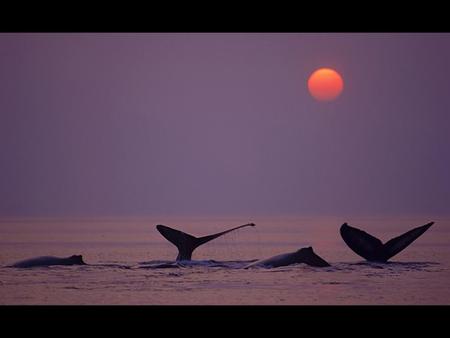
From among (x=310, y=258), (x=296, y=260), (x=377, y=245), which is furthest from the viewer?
(x=377, y=245)

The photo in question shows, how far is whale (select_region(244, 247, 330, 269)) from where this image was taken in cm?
2322

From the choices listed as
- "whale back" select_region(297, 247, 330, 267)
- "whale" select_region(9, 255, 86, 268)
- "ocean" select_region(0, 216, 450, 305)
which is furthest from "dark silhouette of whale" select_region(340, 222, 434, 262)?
"whale" select_region(9, 255, 86, 268)

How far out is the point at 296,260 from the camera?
23594 millimetres

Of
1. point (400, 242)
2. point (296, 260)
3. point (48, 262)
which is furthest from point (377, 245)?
point (48, 262)

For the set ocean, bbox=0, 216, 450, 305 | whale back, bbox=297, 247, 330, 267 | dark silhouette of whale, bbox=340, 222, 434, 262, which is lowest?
ocean, bbox=0, 216, 450, 305

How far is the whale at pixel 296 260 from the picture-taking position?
23.2m

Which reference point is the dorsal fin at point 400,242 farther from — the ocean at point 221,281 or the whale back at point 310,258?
the whale back at point 310,258

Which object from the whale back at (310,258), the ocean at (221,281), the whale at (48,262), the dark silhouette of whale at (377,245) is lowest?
the ocean at (221,281)

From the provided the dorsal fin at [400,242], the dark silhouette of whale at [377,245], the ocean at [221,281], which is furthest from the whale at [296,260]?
the dorsal fin at [400,242]

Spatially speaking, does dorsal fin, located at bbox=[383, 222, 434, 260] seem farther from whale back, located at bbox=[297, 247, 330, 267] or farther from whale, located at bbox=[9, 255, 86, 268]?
whale, located at bbox=[9, 255, 86, 268]

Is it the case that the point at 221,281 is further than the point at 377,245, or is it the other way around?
the point at 377,245

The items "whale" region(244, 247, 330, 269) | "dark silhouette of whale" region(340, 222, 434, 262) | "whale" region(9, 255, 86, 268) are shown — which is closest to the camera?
"whale" region(244, 247, 330, 269)

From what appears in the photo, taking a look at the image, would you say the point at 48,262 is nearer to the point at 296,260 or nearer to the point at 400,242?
the point at 296,260
